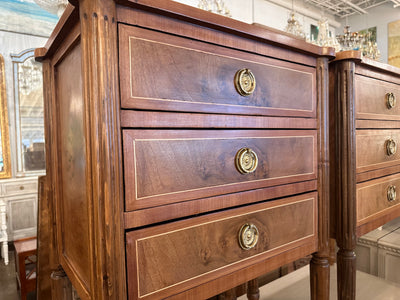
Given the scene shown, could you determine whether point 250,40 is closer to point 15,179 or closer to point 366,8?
point 15,179

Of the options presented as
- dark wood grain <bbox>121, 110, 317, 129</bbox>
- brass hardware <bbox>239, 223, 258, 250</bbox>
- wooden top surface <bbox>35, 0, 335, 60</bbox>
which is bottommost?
brass hardware <bbox>239, 223, 258, 250</bbox>

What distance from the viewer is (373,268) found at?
1555 mm

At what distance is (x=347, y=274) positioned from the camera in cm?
98

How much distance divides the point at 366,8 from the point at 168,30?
14.1 ft

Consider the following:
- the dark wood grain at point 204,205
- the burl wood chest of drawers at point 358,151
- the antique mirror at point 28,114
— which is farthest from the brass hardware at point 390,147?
the antique mirror at point 28,114

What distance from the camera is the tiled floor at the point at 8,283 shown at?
6.44ft

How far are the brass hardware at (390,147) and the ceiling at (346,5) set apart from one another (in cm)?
→ 258

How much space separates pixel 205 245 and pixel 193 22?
0.44 meters

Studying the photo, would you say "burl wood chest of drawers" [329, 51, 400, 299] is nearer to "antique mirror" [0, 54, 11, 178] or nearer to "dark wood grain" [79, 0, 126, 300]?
"dark wood grain" [79, 0, 126, 300]

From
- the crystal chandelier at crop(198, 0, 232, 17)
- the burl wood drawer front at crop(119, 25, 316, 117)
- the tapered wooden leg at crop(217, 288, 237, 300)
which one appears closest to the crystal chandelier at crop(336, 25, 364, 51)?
the crystal chandelier at crop(198, 0, 232, 17)

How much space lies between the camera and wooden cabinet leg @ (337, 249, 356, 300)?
970 mm

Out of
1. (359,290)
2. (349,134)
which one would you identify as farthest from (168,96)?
(359,290)

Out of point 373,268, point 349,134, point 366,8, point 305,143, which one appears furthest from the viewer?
point 366,8

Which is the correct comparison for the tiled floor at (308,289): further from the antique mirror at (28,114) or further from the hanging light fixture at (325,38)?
the antique mirror at (28,114)
